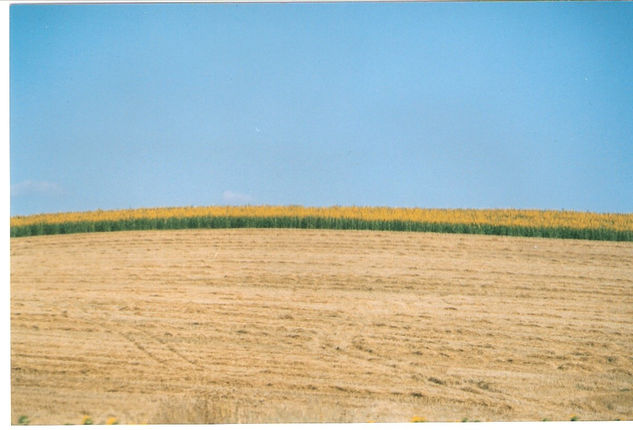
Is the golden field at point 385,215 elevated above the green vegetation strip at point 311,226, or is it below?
above

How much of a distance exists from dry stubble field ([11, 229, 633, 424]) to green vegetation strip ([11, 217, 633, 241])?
14 centimetres

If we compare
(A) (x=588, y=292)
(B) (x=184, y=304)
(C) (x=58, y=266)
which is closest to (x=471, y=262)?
(A) (x=588, y=292)

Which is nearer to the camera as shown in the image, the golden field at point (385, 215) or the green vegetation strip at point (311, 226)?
the golden field at point (385, 215)

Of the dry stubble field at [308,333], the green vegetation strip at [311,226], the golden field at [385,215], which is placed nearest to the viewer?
the dry stubble field at [308,333]

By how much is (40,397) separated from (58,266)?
4.78 feet

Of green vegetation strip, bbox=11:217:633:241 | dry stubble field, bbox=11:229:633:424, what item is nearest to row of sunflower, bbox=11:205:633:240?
green vegetation strip, bbox=11:217:633:241

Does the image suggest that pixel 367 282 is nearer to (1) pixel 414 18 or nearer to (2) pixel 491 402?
(2) pixel 491 402

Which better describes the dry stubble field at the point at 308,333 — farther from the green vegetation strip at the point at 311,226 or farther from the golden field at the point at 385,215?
the golden field at the point at 385,215

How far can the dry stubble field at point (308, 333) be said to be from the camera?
5.32 meters

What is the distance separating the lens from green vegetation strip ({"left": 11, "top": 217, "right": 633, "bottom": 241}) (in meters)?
6.66

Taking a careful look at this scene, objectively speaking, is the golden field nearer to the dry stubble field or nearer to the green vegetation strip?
the green vegetation strip

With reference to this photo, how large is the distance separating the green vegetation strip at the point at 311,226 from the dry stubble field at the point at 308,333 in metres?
0.14

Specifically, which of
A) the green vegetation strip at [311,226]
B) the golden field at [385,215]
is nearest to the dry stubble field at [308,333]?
the green vegetation strip at [311,226]

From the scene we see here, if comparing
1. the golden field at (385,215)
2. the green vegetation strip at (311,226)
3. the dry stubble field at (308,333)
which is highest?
the golden field at (385,215)
